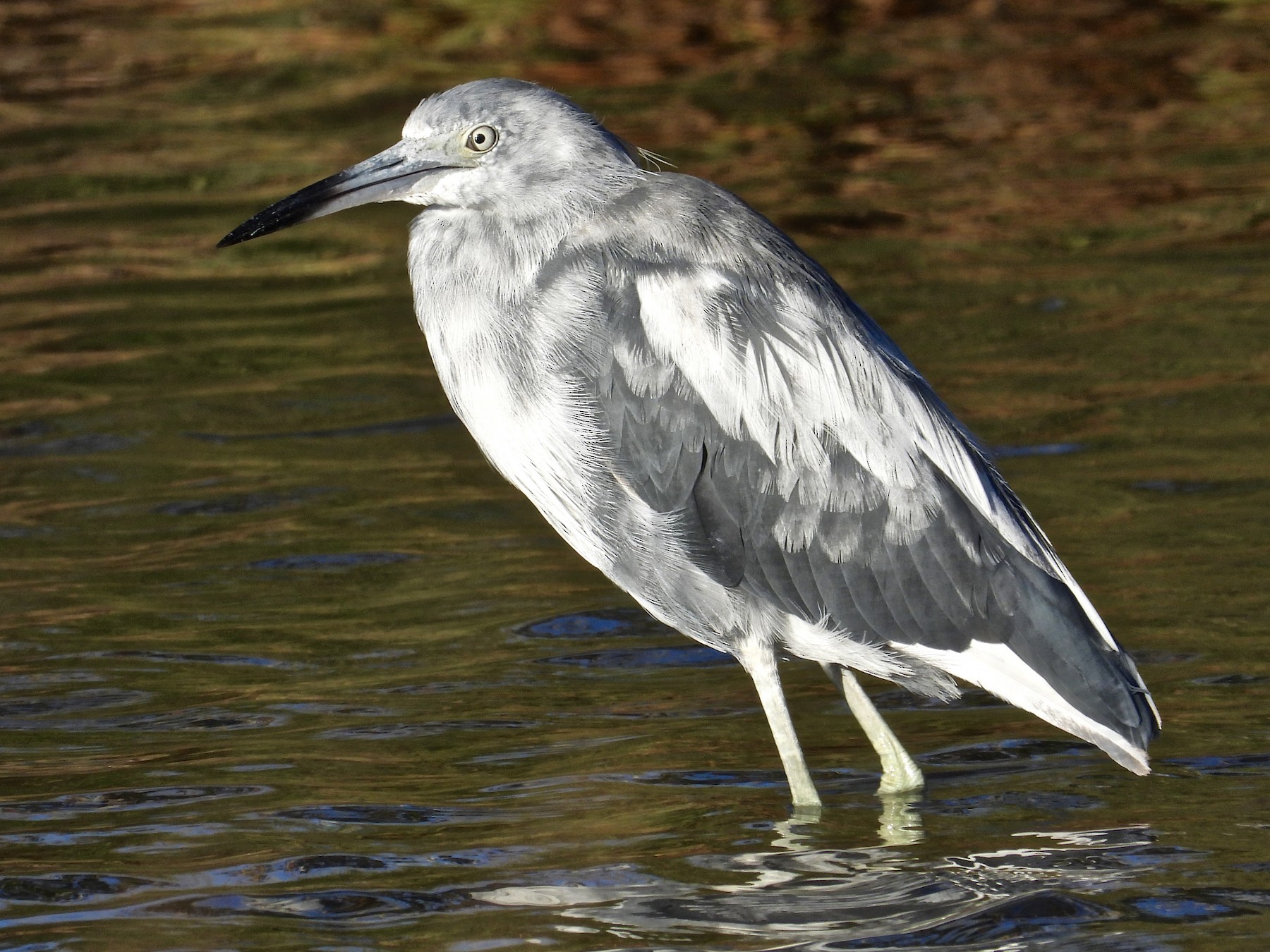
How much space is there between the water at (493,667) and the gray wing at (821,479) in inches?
19.5

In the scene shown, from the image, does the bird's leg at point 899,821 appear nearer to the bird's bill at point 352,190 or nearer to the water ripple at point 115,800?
the water ripple at point 115,800

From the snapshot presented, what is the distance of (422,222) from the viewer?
19.4 ft

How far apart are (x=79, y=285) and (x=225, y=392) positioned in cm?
227

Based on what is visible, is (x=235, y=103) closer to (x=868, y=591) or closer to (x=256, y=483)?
(x=256, y=483)

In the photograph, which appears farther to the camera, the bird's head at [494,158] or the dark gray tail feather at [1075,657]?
the bird's head at [494,158]

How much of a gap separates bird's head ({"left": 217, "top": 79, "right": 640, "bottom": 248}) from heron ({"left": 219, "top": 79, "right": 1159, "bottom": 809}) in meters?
0.05

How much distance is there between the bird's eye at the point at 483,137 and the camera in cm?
578

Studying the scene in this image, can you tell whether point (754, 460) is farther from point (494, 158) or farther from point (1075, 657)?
point (494, 158)

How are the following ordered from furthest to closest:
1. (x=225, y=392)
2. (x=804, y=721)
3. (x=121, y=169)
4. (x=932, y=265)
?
(x=121, y=169)
(x=932, y=265)
(x=225, y=392)
(x=804, y=721)

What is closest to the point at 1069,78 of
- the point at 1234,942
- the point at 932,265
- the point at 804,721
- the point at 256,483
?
the point at 932,265

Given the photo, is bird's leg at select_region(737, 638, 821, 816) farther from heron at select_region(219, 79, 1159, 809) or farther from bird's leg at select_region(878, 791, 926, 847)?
bird's leg at select_region(878, 791, 926, 847)

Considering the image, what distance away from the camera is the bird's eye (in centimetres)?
578

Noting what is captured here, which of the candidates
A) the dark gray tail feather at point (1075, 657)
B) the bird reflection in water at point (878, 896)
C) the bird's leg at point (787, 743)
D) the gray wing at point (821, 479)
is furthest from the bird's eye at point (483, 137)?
the bird reflection in water at point (878, 896)

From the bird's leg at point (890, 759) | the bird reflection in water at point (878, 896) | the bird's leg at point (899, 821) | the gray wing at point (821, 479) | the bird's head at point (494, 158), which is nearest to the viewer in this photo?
the bird reflection in water at point (878, 896)
